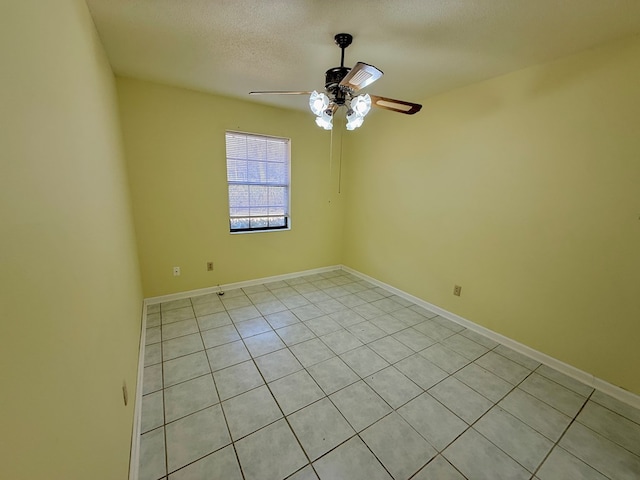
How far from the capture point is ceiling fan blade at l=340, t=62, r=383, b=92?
1384mm

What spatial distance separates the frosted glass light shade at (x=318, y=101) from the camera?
170cm

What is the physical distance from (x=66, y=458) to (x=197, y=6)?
2.12m

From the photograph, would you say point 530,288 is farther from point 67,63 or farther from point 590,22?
point 67,63

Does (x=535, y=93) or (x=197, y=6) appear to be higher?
(x=197, y=6)

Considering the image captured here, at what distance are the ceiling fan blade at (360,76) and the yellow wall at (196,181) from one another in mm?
2020

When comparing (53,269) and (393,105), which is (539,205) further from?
(53,269)

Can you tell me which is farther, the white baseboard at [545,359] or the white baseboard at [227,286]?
the white baseboard at [227,286]

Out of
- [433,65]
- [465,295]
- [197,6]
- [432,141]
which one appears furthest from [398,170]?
[197,6]

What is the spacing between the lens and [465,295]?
2736 mm

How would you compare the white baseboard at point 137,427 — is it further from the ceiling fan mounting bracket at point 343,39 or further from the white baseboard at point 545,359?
the white baseboard at point 545,359

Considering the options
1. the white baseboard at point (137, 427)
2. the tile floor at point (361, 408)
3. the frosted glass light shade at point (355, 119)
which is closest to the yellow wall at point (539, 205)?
the tile floor at point (361, 408)

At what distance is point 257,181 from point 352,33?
83.4 inches

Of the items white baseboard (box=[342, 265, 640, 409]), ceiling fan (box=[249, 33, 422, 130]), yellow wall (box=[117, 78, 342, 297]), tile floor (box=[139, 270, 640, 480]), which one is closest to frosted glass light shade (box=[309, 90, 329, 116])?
ceiling fan (box=[249, 33, 422, 130])

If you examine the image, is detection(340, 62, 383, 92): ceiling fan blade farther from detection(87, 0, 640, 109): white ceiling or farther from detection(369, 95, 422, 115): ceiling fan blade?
detection(87, 0, 640, 109): white ceiling
